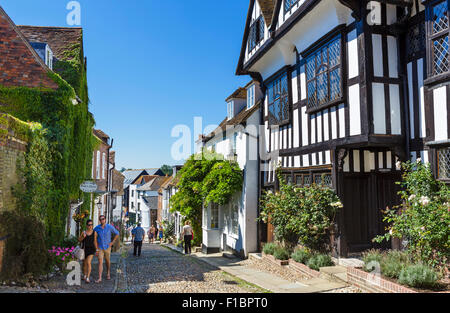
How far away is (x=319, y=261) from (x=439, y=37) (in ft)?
20.0

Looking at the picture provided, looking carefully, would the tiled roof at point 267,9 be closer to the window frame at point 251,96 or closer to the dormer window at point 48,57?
the window frame at point 251,96

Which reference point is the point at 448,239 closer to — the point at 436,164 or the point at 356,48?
the point at 436,164

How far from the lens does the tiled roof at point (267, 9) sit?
44.0 feet

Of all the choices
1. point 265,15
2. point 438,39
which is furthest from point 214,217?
point 438,39

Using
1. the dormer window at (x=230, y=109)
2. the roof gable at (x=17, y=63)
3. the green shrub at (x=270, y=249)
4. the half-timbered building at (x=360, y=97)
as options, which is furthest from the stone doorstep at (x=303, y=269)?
the dormer window at (x=230, y=109)

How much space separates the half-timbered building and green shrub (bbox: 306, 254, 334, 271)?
398 mm

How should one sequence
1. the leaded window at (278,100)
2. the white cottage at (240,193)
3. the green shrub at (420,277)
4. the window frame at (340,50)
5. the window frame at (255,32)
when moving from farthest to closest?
the white cottage at (240,193)
the window frame at (255,32)
the leaded window at (278,100)
the window frame at (340,50)
the green shrub at (420,277)

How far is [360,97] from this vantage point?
8.58 meters

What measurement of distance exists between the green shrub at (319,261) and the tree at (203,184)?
6296 mm

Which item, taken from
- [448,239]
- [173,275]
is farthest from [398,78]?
[173,275]

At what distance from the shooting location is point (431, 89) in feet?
25.0

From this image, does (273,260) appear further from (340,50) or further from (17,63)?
(17,63)
